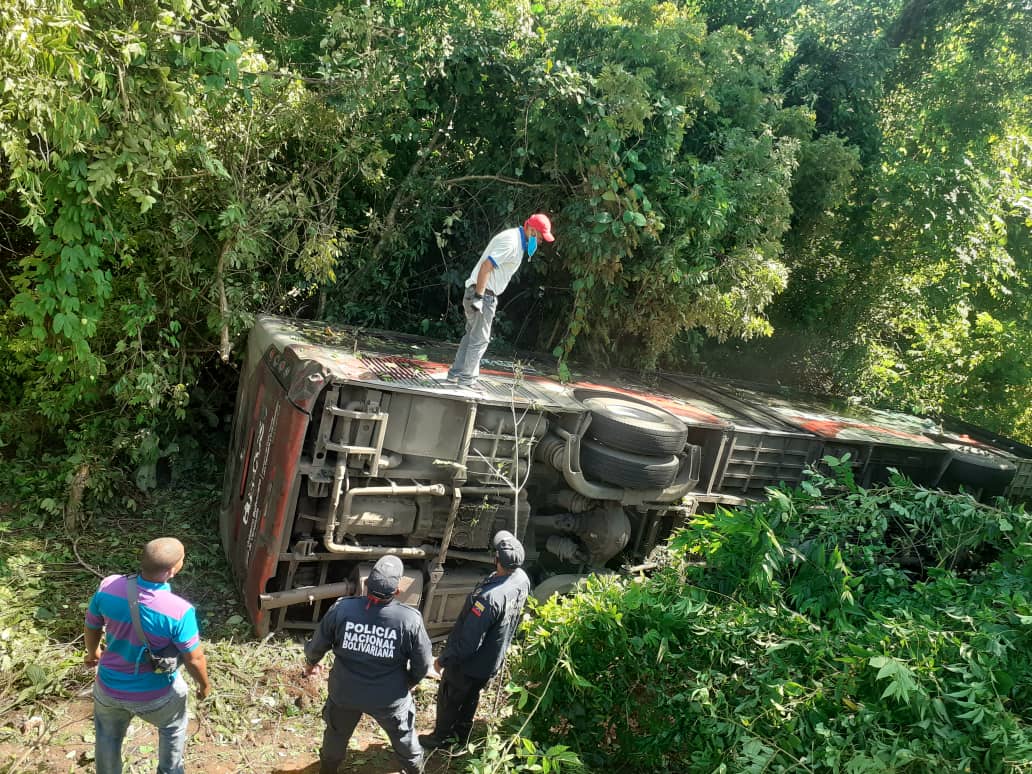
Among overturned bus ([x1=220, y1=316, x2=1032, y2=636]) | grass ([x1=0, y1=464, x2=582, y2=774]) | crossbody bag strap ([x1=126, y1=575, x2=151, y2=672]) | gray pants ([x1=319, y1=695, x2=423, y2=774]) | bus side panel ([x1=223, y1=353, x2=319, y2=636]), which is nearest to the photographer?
crossbody bag strap ([x1=126, y1=575, x2=151, y2=672])

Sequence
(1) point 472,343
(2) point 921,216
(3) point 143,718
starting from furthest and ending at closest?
(2) point 921,216 < (1) point 472,343 < (3) point 143,718

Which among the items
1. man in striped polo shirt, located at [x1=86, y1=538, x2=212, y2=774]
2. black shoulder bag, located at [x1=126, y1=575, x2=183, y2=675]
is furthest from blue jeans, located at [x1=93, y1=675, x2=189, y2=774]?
black shoulder bag, located at [x1=126, y1=575, x2=183, y2=675]

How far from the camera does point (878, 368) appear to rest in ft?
40.3

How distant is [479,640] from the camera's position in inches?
168

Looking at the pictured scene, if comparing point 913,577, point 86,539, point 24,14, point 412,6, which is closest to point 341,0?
point 412,6

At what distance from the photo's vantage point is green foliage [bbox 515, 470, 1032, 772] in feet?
11.1

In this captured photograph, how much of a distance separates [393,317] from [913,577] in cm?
619

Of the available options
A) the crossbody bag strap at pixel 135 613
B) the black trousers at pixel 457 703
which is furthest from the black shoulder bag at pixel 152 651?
the black trousers at pixel 457 703

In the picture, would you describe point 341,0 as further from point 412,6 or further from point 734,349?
point 734,349

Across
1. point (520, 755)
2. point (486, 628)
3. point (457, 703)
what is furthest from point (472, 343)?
point (520, 755)

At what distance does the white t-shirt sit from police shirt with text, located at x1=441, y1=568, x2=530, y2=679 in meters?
2.55

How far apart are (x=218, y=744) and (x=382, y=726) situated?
116cm

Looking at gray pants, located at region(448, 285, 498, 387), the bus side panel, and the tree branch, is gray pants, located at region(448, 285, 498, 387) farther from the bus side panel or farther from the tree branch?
the tree branch

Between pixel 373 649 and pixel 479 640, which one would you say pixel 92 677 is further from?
pixel 479 640
